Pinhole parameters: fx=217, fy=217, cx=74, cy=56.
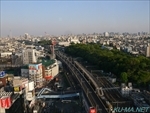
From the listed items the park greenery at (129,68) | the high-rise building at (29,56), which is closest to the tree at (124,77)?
the park greenery at (129,68)

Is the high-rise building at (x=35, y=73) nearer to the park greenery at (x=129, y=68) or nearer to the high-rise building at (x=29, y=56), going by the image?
the park greenery at (x=129, y=68)

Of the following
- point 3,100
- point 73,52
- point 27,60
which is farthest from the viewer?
point 73,52

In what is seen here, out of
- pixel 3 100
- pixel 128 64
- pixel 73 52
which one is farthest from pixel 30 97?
pixel 73 52

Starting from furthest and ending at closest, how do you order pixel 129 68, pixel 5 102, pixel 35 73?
pixel 129 68, pixel 35 73, pixel 5 102

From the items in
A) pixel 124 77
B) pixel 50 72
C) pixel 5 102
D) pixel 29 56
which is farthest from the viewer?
pixel 29 56

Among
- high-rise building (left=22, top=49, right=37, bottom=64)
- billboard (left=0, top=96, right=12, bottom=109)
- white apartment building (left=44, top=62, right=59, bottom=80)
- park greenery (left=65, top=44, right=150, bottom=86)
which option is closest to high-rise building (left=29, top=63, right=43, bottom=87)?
white apartment building (left=44, top=62, right=59, bottom=80)

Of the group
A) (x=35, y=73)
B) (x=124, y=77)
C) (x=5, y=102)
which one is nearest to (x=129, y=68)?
(x=124, y=77)

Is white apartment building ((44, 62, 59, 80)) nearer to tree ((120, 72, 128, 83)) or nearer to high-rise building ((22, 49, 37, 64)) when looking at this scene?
high-rise building ((22, 49, 37, 64))

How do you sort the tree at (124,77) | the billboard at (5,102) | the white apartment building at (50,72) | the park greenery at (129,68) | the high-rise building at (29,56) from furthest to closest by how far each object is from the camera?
the high-rise building at (29,56) → the white apartment building at (50,72) → the tree at (124,77) → the park greenery at (129,68) → the billboard at (5,102)

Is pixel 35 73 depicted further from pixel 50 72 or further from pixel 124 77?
pixel 124 77

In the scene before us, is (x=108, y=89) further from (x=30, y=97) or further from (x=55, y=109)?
(x=30, y=97)

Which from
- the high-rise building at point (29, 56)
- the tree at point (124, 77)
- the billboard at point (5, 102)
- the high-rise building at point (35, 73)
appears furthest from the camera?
the high-rise building at point (29, 56)
